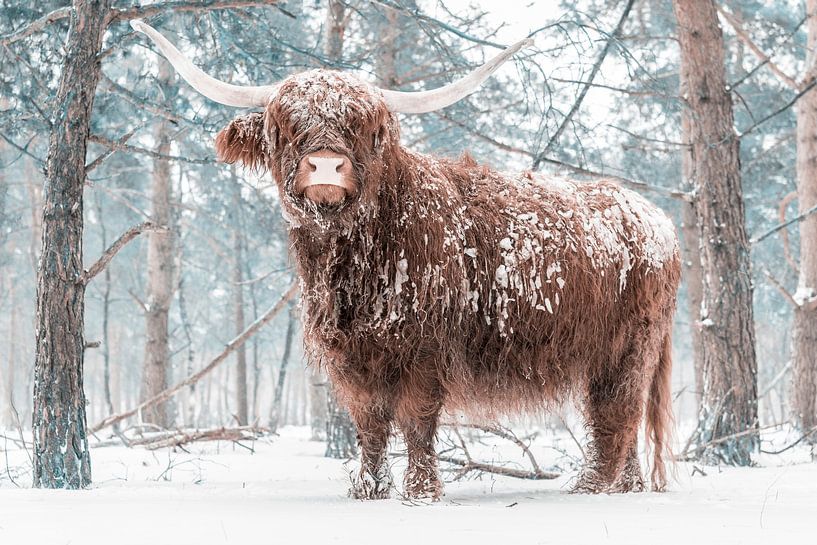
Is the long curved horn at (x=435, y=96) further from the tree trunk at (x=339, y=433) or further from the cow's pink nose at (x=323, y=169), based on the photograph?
the tree trunk at (x=339, y=433)

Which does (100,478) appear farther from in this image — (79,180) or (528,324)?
(528,324)

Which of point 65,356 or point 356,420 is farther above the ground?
point 65,356

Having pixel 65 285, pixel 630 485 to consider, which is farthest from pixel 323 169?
pixel 630 485

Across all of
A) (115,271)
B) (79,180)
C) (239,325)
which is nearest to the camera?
(79,180)

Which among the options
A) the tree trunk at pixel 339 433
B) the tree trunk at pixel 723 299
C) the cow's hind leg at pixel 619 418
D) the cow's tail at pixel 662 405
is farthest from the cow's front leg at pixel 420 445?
the tree trunk at pixel 339 433

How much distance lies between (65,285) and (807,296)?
29.0 feet

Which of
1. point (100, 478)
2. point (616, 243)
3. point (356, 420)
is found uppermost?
point (616, 243)

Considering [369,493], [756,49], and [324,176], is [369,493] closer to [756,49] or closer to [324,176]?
[324,176]

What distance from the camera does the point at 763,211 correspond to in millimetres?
22453

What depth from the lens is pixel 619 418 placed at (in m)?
5.20

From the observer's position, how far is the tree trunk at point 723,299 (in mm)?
7109

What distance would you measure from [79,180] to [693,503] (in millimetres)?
3848

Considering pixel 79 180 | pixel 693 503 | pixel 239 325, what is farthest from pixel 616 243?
pixel 239 325

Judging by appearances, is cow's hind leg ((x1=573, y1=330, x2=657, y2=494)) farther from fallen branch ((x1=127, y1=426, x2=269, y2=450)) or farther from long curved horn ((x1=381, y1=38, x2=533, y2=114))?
fallen branch ((x1=127, y1=426, x2=269, y2=450))
